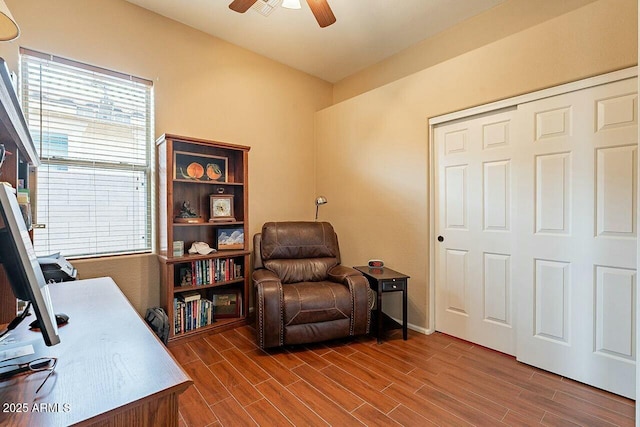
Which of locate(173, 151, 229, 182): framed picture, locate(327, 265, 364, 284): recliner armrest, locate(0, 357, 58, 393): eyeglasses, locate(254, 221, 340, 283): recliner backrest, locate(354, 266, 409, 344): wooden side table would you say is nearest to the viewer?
locate(0, 357, 58, 393): eyeglasses

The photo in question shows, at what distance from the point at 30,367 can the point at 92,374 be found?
0.19 m

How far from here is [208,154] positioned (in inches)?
124

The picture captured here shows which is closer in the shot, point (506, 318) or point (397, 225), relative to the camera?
point (506, 318)

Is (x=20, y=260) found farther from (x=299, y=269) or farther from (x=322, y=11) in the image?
(x=299, y=269)

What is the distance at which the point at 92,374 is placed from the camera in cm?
82

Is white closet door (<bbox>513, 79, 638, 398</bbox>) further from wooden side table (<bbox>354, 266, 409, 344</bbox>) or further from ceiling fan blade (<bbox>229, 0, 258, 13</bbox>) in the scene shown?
ceiling fan blade (<bbox>229, 0, 258, 13</bbox>)

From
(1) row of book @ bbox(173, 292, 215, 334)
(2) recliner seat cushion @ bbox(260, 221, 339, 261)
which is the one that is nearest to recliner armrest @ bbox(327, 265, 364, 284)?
(2) recliner seat cushion @ bbox(260, 221, 339, 261)

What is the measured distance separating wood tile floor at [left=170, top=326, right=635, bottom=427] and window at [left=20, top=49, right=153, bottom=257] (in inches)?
48.1

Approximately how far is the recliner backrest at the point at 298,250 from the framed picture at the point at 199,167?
2.44 feet

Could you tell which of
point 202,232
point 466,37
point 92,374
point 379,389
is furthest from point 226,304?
point 466,37

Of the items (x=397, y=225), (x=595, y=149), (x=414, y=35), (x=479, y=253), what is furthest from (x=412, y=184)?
(x=414, y=35)

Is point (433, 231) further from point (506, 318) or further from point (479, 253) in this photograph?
point (506, 318)

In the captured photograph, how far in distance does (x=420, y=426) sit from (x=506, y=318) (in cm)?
130

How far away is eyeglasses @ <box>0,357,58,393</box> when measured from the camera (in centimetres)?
80
